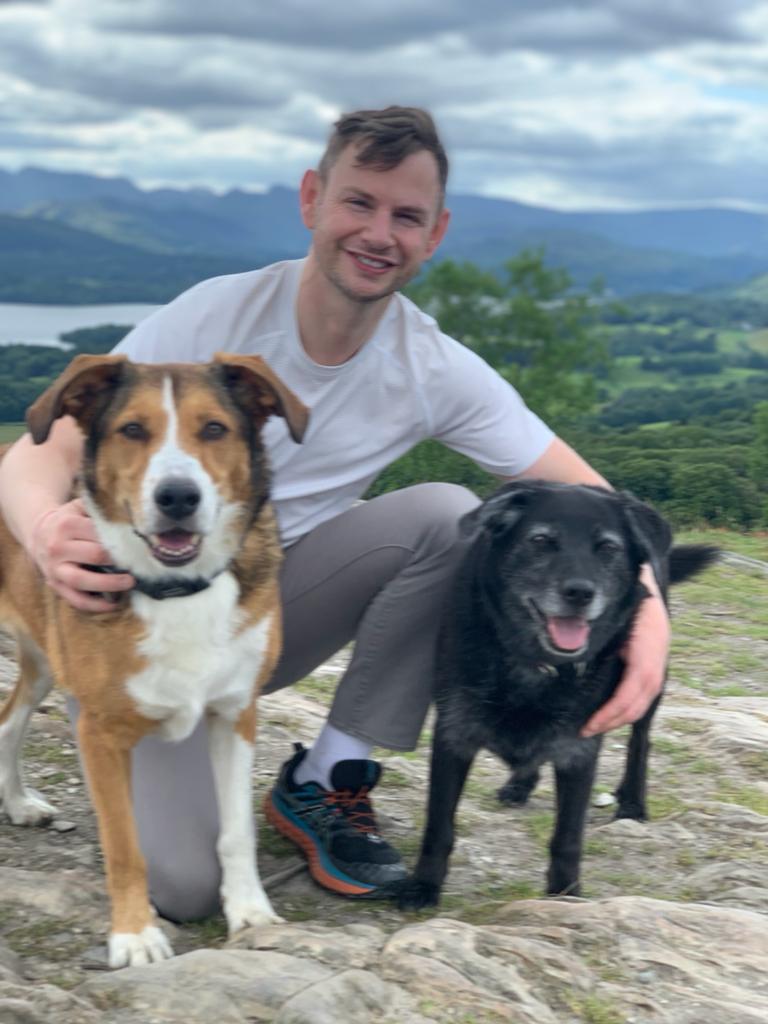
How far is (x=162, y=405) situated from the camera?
8.67ft

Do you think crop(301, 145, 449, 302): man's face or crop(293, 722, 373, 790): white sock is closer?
crop(301, 145, 449, 302): man's face

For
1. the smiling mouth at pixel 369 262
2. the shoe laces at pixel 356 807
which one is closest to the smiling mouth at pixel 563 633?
the shoe laces at pixel 356 807

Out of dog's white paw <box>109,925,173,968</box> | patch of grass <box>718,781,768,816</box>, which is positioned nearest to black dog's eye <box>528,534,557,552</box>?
dog's white paw <box>109,925,173,968</box>

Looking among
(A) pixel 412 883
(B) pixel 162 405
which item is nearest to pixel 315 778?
(A) pixel 412 883

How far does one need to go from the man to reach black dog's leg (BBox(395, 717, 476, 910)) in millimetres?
123

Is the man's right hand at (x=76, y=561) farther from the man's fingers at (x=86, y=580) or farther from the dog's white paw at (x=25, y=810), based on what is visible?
the dog's white paw at (x=25, y=810)

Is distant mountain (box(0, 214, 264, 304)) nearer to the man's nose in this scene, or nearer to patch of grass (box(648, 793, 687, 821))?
the man's nose

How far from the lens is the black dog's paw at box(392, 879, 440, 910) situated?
10.9 feet

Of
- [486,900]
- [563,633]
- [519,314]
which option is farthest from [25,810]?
[519,314]

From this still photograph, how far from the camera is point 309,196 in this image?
3668 mm

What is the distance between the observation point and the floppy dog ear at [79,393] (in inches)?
104

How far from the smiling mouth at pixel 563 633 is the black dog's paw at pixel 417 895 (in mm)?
837

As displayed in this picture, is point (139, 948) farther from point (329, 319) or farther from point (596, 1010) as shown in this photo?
point (329, 319)

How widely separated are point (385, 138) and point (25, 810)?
99.3 inches
